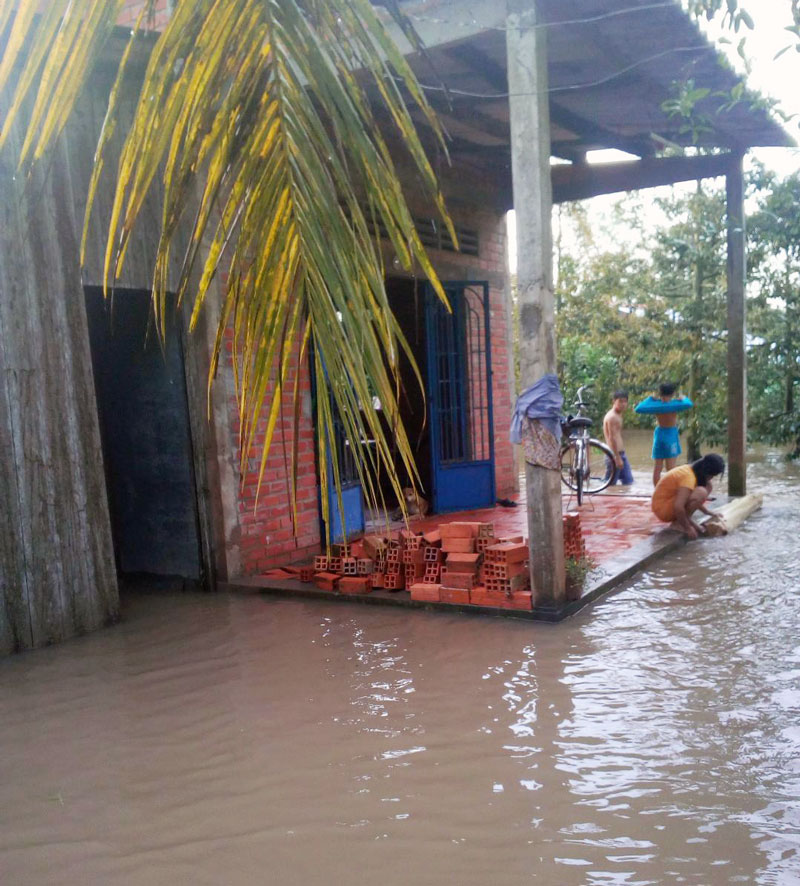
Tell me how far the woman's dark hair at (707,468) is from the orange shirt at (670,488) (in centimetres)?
7

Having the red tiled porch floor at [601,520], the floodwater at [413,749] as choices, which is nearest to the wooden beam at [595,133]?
the red tiled porch floor at [601,520]

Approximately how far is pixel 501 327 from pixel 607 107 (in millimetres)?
3293

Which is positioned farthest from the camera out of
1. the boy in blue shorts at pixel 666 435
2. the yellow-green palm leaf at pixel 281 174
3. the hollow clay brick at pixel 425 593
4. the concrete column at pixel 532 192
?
the boy in blue shorts at pixel 666 435

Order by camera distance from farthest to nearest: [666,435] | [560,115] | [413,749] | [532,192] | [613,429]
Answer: [613,429] < [666,435] < [560,115] < [532,192] < [413,749]

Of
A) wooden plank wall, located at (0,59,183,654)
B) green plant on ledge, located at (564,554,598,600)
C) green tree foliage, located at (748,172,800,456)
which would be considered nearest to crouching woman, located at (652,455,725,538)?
green plant on ledge, located at (564,554,598,600)

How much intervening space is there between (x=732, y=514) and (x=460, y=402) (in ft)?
10.2

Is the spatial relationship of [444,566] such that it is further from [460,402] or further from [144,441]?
[460,402]

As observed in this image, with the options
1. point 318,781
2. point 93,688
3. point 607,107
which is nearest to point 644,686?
point 318,781

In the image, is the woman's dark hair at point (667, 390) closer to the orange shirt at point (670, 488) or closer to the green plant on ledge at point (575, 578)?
the orange shirt at point (670, 488)

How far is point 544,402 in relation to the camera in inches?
215

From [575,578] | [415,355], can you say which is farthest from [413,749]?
[415,355]

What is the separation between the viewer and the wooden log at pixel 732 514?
27.5ft

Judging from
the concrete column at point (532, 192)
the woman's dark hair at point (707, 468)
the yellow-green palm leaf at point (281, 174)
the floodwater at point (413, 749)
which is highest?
the concrete column at point (532, 192)

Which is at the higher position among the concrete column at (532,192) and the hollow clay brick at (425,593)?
the concrete column at (532,192)
